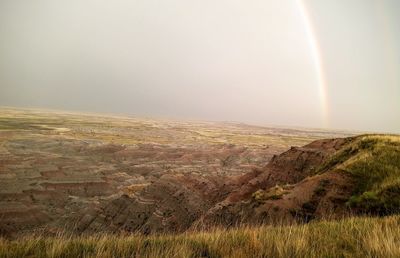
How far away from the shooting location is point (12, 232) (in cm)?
2416

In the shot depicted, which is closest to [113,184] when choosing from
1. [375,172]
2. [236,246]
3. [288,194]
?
[288,194]

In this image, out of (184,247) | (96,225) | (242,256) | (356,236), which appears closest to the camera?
(242,256)

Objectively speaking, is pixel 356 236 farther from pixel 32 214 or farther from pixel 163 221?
pixel 32 214

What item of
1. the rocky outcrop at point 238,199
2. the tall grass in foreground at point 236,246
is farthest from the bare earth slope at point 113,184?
the tall grass in foreground at point 236,246

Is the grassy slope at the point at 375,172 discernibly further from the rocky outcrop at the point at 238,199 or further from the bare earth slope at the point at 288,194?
the rocky outcrop at the point at 238,199

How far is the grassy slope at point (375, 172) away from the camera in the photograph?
33.6 feet

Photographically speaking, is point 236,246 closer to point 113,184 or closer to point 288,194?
point 288,194

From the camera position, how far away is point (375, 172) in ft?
41.3

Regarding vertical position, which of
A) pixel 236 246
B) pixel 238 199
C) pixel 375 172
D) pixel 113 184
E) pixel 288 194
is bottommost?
pixel 113 184

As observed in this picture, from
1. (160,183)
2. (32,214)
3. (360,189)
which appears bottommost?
(32,214)

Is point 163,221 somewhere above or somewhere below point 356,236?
below

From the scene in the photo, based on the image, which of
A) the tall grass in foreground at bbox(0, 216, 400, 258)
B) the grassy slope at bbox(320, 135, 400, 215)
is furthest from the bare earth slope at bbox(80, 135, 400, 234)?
the tall grass in foreground at bbox(0, 216, 400, 258)

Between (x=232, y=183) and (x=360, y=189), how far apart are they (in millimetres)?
16483

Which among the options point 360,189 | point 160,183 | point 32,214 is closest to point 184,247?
point 360,189
